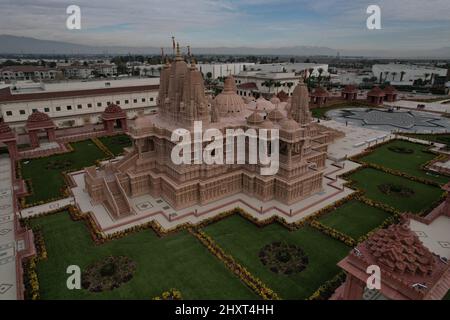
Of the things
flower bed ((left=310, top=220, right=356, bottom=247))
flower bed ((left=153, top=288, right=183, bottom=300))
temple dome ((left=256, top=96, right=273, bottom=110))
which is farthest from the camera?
temple dome ((left=256, top=96, right=273, bottom=110))

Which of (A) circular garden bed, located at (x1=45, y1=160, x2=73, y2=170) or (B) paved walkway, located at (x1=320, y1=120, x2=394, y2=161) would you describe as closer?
(A) circular garden bed, located at (x1=45, y1=160, x2=73, y2=170)

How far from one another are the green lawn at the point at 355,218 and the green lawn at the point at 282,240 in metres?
2.05

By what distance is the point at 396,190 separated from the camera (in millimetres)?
29766

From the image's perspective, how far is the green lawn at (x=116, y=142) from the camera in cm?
4017

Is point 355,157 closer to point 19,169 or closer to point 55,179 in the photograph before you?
point 55,179

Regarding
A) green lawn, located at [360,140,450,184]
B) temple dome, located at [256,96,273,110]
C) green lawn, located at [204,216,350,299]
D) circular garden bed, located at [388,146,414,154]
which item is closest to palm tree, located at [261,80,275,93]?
green lawn, located at [360,140,450,184]

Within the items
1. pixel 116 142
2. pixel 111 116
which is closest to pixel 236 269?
pixel 116 142

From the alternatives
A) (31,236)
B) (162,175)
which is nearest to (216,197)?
(162,175)

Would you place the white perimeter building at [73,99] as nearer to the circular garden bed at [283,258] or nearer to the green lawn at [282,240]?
the green lawn at [282,240]

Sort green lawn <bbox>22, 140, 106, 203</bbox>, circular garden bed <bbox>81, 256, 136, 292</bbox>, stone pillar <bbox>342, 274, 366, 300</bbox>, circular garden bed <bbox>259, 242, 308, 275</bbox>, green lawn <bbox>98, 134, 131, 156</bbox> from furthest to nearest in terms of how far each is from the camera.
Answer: green lawn <bbox>98, 134, 131, 156</bbox>
green lawn <bbox>22, 140, 106, 203</bbox>
circular garden bed <bbox>259, 242, 308, 275</bbox>
circular garden bed <bbox>81, 256, 136, 292</bbox>
stone pillar <bbox>342, 274, 366, 300</bbox>

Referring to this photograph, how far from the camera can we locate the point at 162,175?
2745cm

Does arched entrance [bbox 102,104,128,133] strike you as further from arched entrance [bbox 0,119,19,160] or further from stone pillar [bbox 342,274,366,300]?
stone pillar [bbox 342,274,366,300]

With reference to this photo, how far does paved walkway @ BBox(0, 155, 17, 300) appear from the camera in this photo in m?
17.3

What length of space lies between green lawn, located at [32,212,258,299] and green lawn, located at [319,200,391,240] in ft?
34.3
